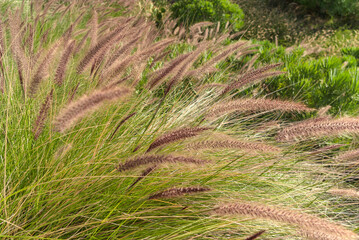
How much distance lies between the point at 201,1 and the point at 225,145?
234 inches

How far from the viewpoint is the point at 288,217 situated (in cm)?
104

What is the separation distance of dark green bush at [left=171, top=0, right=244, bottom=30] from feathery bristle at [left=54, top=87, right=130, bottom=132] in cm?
587

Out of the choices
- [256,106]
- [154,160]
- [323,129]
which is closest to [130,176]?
[154,160]

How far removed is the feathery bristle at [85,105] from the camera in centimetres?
101

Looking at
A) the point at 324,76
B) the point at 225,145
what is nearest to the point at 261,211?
the point at 225,145

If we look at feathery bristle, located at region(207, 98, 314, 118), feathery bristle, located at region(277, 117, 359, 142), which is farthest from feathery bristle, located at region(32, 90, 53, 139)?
feathery bristle, located at region(277, 117, 359, 142)

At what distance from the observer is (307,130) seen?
1506 millimetres

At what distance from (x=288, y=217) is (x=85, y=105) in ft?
2.51

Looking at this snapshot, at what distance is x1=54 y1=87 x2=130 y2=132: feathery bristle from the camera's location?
1.01 m

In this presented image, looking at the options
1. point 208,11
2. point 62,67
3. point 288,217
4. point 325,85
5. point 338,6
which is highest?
point 62,67

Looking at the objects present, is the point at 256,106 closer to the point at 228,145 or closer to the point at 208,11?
the point at 228,145

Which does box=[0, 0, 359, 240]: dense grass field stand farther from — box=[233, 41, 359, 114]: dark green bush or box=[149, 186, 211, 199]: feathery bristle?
box=[233, 41, 359, 114]: dark green bush

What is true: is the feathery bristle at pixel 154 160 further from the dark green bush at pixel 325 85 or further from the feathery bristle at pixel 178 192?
the dark green bush at pixel 325 85

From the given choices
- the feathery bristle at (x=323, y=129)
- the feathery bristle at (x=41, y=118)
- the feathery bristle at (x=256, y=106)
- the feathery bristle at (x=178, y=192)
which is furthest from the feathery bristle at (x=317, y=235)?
the feathery bristle at (x=41, y=118)
